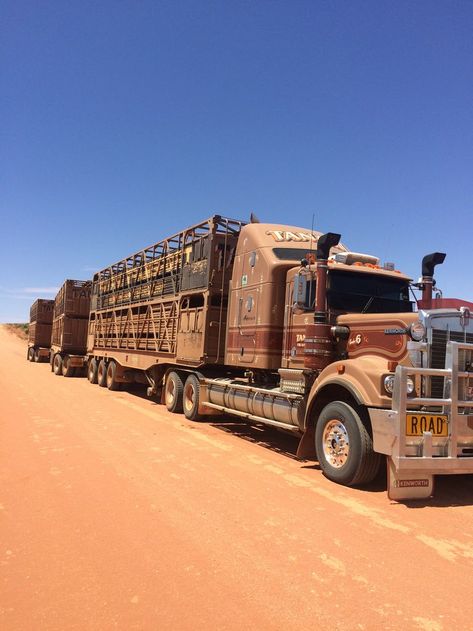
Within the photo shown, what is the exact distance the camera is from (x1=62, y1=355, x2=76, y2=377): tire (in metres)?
23.3

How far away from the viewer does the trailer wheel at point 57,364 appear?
24.3 meters

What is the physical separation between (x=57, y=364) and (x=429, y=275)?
2096 centimetres

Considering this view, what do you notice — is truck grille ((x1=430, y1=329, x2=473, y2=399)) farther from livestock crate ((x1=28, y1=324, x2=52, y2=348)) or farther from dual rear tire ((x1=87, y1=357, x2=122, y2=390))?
livestock crate ((x1=28, y1=324, x2=52, y2=348))

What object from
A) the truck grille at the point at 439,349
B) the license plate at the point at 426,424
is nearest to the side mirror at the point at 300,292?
the truck grille at the point at 439,349

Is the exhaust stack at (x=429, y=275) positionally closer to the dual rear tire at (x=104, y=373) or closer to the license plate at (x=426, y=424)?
the license plate at (x=426, y=424)

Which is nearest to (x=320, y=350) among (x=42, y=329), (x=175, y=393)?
(x=175, y=393)

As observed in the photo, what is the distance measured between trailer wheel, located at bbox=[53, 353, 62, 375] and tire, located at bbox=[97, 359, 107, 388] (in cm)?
557

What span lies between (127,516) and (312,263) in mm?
4498

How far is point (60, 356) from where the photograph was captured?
24156mm

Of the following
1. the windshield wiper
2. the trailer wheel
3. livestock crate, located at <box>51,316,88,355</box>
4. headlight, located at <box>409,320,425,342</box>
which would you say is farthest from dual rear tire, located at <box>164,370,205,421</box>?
the trailer wheel

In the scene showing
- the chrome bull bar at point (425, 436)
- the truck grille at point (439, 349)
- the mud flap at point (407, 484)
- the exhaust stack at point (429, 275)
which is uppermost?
the exhaust stack at point (429, 275)

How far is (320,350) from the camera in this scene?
6957 millimetres

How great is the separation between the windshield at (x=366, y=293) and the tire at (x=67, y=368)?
18495mm

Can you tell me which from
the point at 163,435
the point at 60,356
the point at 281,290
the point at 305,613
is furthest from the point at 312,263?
the point at 60,356
